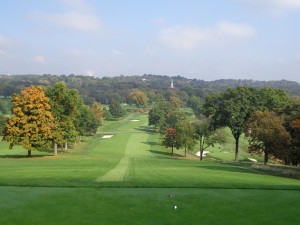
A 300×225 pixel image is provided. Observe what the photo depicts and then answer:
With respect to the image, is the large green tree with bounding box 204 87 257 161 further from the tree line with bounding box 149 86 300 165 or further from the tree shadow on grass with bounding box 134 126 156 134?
the tree shadow on grass with bounding box 134 126 156 134

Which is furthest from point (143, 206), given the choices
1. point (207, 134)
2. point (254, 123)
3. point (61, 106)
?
point (207, 134)

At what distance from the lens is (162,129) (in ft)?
351

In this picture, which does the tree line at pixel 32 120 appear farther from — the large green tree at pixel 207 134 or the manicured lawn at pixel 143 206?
the manicured lawn at pixel 143 206

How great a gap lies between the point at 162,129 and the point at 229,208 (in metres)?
94.4

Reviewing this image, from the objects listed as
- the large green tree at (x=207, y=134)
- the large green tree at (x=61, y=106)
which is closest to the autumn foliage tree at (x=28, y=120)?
the large green tree at (x=61, y=106)

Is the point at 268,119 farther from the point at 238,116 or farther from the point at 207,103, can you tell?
the point at 207,103

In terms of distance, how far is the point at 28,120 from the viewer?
45219 millimetres

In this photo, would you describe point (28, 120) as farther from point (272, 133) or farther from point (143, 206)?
point (143, 206)

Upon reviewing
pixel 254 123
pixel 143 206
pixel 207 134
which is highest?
pixel 254 123

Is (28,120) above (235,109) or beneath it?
beneath

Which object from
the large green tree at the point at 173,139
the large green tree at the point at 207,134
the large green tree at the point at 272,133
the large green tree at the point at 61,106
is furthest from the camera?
the large green tree at the point at 173,139

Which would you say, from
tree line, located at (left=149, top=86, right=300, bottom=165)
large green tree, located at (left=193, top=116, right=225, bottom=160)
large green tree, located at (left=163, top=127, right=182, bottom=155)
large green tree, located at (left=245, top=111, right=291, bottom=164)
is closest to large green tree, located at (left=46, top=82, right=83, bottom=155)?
tree line, located at (left=149, top=86, right=300, bottom=165)

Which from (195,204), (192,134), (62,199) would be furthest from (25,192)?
(192,134)

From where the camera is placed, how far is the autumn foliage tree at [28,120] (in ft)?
145
